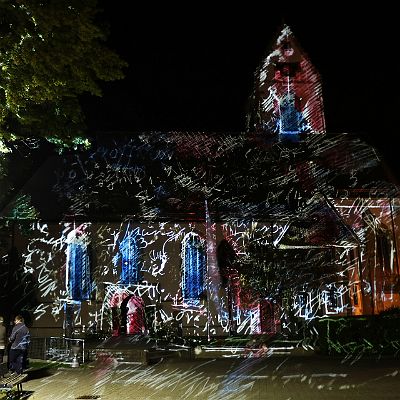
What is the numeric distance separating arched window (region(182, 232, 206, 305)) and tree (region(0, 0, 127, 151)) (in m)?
15.6

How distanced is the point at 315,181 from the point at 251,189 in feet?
14.1

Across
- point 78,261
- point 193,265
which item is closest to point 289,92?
point 193,265

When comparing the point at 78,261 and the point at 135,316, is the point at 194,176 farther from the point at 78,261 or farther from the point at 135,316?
the point at 135,316

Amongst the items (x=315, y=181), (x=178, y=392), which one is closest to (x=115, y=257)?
(x=315, y=181)

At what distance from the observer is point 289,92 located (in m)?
37.8

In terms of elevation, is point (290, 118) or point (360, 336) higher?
point (290, 118)

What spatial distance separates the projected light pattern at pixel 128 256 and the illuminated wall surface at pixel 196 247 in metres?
0.06

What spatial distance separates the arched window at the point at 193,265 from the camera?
27.8 meters

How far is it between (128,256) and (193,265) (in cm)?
373

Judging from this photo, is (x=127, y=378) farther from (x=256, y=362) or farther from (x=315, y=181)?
(x=315, y=181)

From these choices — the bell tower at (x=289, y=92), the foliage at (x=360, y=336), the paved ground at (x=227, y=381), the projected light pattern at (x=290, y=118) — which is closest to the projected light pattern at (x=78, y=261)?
the paved ground at (x=227, y=381)

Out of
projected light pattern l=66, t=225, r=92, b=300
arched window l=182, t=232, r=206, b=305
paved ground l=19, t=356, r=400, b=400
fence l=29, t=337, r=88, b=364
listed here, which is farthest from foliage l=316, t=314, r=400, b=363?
projected light pattern l=66, t=225, r=92, b=300

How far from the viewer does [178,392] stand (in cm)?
1096

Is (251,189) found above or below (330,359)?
above
